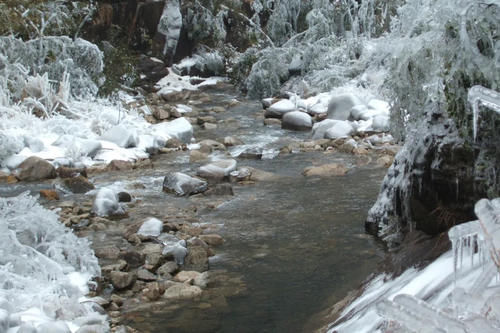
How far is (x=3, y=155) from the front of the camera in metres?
9.63

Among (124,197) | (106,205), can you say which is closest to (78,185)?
(124,197)

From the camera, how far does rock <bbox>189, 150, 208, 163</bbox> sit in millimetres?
10289

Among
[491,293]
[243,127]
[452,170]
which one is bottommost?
[243,127]

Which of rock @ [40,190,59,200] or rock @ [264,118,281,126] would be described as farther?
rock @ [264,118,281,126]

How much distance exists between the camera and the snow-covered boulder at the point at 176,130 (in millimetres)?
11695

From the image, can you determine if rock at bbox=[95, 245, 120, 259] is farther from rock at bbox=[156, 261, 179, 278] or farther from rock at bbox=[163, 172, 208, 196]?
rock at bbox=[163, 172, 208, 196]

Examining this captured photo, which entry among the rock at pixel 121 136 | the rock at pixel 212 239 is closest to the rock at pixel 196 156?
the rock at pixel 121 136

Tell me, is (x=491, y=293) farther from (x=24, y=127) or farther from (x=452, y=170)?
(x=24, y=127)

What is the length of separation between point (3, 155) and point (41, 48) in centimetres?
460

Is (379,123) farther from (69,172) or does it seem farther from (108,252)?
(108,252)

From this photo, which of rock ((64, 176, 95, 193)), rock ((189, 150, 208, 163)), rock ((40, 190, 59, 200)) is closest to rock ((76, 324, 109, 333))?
rock ((40, 190, 59, 200))

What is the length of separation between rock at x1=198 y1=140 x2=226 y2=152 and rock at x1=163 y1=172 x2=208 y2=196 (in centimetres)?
239

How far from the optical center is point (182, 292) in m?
5.04

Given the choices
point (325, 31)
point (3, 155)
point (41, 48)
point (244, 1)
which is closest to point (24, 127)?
point (3, 155)
